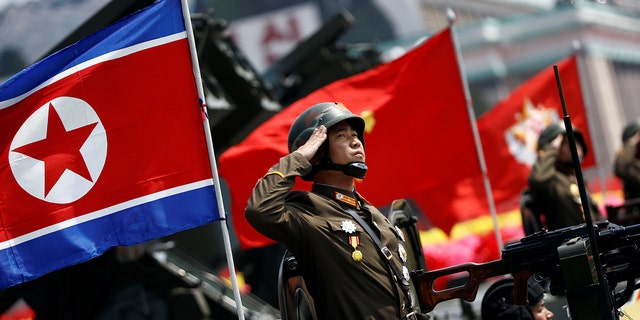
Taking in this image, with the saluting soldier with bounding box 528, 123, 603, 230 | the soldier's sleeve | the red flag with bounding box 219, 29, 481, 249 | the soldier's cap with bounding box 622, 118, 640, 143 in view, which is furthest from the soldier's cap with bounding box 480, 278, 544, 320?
the soldier's cap with bounding box 622, 118, 640, 143

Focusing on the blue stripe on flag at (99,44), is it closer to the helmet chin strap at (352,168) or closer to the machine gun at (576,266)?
the helmet chin strap at (352,168)

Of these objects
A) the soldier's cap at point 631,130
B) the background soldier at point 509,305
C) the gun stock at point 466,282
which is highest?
the soldier's cap at point 631,130

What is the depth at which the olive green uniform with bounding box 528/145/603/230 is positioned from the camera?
9.88 meters

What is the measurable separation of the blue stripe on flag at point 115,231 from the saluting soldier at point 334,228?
92 centimetres

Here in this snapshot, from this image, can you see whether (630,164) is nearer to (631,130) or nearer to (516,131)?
(631,130)

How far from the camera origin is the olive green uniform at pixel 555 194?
988 cm

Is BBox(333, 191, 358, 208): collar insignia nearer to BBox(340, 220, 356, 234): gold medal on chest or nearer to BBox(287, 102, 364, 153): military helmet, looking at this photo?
BBox(340, 220, 356, 234): gold medal on chest

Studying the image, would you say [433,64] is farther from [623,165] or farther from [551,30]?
[551,30]

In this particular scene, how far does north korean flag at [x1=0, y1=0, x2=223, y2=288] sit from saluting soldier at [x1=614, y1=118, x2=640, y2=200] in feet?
21.8

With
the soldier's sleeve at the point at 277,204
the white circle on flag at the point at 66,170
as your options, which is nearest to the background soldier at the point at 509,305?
the soldier's sleeve at the point at 277,204

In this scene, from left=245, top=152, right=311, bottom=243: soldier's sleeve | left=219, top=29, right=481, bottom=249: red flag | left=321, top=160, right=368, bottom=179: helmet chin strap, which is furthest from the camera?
left=219, top=29, right=481, bottom=249: red flag

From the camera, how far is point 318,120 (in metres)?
6.50

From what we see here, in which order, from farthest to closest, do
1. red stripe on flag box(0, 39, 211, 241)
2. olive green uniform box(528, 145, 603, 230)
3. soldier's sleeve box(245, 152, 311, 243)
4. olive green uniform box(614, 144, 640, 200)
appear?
olive green uniform box(614, 144, 640, 200) → olive green uniform box(528, 145, 603, 230) → red stripe on flag box(0, 39, 211, 241) → soldier's sleeve box(245, 152, 311, 243)

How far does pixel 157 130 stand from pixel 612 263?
263cm
